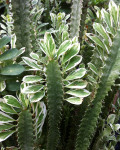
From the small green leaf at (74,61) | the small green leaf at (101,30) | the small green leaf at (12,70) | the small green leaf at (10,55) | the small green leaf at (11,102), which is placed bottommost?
the small green leaf at (11,102)

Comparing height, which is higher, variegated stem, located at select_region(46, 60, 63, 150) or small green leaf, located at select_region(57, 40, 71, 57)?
small green leaf, located at select_region(57, 40, 71, 57)

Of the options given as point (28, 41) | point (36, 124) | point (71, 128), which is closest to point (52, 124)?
point (36, 124)

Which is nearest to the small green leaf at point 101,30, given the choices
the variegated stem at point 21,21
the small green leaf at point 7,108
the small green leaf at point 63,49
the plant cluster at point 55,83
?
the plant cluster at point 55,83

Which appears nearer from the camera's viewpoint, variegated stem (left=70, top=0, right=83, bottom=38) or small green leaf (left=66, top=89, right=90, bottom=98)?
small green leaf (left=66, top=89, right=90, bottom=98)

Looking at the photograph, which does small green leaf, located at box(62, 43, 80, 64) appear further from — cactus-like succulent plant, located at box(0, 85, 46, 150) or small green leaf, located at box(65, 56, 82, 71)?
cactus-like succulent plant, located at box(0, 85, 46, 150)

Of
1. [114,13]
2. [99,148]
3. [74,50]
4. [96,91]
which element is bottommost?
[99,148]

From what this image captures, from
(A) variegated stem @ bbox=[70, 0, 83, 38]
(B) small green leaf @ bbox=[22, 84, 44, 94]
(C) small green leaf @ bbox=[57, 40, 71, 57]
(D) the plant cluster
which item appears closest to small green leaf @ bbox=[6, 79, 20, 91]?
(D) the plant cluster

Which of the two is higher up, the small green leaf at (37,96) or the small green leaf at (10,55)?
the small green leaf at (10,55)

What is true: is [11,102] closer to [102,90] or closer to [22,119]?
[22,119]

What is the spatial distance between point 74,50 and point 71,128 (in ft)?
1.14

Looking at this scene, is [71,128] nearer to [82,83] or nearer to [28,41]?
[82,83]

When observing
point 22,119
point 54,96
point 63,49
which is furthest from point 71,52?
point 22,119

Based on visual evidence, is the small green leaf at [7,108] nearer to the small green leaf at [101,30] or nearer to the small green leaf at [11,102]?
the small green leaf at [11,102]

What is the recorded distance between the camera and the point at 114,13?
600 mm
